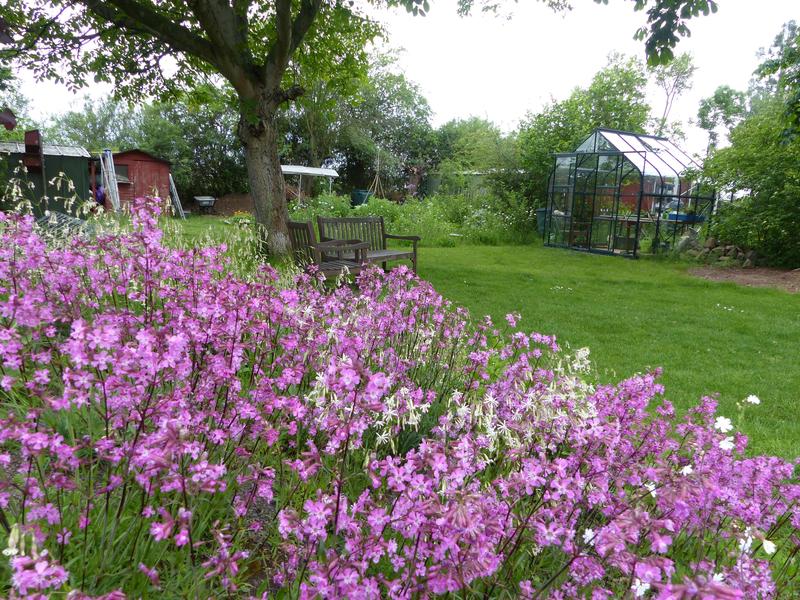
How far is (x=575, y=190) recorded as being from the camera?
18328 mm

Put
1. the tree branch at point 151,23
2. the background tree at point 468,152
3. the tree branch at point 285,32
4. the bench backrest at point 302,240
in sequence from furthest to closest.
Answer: the background tree at point 468,152 < the tree branch at point 285,32 < the tree branch at point 151,23 < the bench backrest at point 302,240

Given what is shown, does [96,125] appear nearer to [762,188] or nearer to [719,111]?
[762,188]

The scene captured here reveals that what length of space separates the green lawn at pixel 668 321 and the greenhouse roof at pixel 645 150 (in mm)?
3766

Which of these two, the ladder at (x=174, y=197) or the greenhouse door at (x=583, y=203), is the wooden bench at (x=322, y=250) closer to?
the greenhouse door at (x=583, y=203)

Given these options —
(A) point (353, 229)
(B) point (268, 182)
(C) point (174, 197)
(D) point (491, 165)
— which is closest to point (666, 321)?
(A) point (353, 229)

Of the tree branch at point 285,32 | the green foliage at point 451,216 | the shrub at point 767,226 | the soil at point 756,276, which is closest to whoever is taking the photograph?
the tree branch at point 285,32

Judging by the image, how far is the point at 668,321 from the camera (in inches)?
334

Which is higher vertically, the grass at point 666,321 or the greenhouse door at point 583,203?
the greenhouse door at point 583,203

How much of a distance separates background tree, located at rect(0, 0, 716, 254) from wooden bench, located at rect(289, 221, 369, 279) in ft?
3.84

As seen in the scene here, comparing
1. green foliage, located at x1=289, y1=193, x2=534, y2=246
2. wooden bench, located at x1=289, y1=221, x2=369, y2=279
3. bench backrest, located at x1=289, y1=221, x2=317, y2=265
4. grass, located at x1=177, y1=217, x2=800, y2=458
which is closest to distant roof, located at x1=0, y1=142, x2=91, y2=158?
green foliage, located at x1=289, y1=193, x2=534, y2=246

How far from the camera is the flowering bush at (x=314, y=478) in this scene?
52.9 inches

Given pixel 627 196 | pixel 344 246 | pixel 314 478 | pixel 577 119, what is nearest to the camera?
pixel 314 478

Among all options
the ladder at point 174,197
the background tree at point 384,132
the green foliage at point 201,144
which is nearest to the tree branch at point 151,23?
the ladder at point 174,197

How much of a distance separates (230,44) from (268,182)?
240 cm
